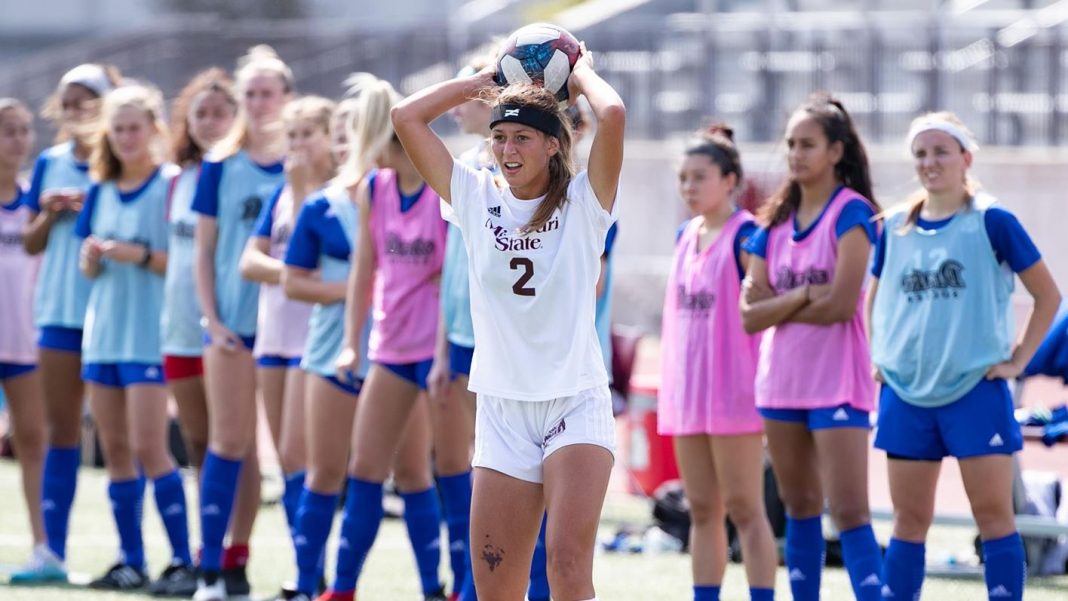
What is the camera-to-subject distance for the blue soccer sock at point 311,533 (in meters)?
7.25

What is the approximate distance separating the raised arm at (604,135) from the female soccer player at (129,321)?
11.4ft

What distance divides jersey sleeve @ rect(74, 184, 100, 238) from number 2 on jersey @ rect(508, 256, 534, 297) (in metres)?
3.86

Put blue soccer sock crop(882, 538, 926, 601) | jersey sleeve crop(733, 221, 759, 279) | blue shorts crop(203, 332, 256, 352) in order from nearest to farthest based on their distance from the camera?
blue soccer sock crop(882, 538, 926, 601) → jersey sleeve crop(733, 221, 759, 279) → blue shorts crop(203, 332, 256, 352)

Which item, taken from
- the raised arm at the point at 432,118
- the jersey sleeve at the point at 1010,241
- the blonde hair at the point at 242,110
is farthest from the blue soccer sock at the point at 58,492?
the jersey sleeve at the point at 1010,241

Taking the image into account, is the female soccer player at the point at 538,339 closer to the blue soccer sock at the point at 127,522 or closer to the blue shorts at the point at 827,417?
the blue shorts at the point at 827,417

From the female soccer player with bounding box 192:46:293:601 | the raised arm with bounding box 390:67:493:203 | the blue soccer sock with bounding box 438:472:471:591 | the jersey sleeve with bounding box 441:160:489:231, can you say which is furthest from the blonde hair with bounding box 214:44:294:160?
the jersey sleeve with bounding box 441:160:489:231

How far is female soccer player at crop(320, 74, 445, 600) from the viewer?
7066 millimetres

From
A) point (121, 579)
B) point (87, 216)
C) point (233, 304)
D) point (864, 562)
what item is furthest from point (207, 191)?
point (864, 562)

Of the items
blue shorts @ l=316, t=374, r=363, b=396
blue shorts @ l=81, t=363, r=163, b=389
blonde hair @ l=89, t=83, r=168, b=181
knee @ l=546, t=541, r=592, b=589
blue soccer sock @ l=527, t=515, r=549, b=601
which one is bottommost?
blue soccer sock @ l=527, t=515, r=549, b=601

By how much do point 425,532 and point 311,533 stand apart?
48 centimetres

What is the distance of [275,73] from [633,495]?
4.73 meters

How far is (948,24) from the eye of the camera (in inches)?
745

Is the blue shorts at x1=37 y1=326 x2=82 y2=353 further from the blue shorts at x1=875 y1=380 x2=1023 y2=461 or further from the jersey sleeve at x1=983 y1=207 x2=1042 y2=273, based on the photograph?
the jersey sleeve at x1=983 y1=207 x2=1042 y2=273

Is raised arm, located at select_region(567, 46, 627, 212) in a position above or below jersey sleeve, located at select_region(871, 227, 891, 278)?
above
